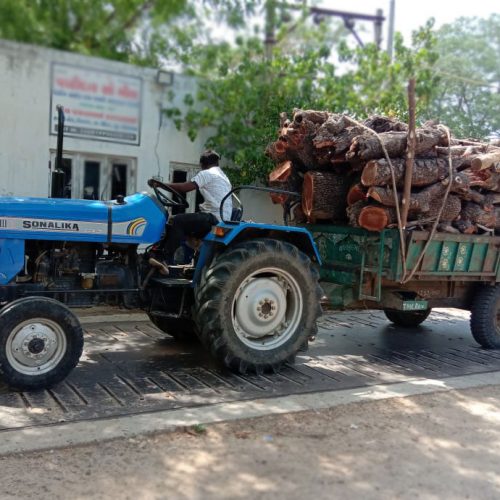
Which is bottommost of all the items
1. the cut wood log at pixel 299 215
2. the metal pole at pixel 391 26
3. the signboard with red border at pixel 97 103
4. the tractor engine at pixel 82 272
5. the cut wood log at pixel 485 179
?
the tractor engine at pixel 82 272

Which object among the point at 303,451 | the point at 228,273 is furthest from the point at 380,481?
the point at 228,273

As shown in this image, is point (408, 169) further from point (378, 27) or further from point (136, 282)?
point (378, 27)

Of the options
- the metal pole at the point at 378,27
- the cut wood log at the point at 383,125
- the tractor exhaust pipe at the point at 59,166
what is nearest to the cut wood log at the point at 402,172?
the cut wood log at the point at 383,125

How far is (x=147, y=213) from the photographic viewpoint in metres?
5.62

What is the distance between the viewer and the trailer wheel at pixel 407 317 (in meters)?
8.76

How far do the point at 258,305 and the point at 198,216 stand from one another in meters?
1.04

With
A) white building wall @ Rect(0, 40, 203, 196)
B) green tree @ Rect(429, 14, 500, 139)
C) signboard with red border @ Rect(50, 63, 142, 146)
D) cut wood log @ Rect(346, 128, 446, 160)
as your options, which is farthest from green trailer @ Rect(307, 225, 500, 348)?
green tree @ Rect(429, 14, 500, 139)

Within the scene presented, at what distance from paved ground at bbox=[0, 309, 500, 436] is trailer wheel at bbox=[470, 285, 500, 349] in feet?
0.56

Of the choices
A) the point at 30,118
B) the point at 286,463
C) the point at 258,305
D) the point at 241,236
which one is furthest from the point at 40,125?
the point at 286,463

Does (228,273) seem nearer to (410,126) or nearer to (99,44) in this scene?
(410,126)

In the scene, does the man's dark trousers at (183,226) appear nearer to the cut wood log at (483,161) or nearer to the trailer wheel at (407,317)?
the cut wood log at (483,161)

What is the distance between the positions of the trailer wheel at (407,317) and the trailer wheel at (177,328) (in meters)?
3.20

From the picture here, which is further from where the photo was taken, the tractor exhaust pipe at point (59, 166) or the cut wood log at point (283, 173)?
the cut wood log at point (283, 173)

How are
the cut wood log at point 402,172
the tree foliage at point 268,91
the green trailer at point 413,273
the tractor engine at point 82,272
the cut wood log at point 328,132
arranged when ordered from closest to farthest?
the tractor engine at point 82,272, the cut wood log at point 402,172, the green trailer at point 413,273, the cut wood log at point 328,132, the tree foliage at point 268,91
